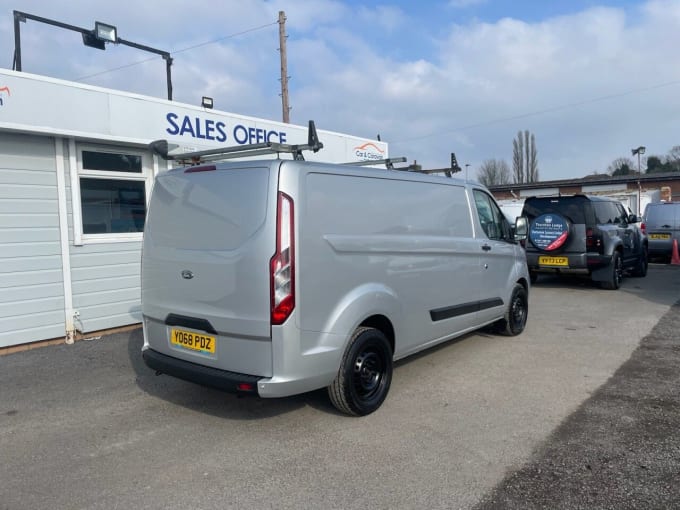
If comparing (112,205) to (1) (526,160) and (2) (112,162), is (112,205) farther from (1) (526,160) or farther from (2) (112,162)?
(1) (526,160)

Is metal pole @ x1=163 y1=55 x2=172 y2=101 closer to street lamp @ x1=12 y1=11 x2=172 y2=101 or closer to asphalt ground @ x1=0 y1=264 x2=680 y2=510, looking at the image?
street lamp @ x1=12 y1=11 x2=172 y2=101

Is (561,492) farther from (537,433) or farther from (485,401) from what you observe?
(485,401)

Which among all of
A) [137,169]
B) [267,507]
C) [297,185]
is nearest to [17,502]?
[267,507]

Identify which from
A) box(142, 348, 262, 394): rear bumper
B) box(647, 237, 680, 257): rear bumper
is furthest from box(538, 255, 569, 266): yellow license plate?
box(142, 348, 262, 394): rear bumper

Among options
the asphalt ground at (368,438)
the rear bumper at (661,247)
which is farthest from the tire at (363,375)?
the rear bumper at (661,247)

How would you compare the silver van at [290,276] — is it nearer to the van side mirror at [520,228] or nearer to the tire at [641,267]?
the van side mirror at [520,228]

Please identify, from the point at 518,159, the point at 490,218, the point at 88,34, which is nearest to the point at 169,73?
the point at 88,34

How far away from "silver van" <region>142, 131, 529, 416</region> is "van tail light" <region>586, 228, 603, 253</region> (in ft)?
21.1

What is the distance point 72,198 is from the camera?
6754 millimetres

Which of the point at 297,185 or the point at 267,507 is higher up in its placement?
the point at 297,185

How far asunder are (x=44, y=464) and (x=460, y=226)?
13.8ft

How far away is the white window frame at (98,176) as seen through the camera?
22.2 ft

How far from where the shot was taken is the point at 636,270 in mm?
12258

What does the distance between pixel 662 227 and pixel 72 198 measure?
16.0 metres
